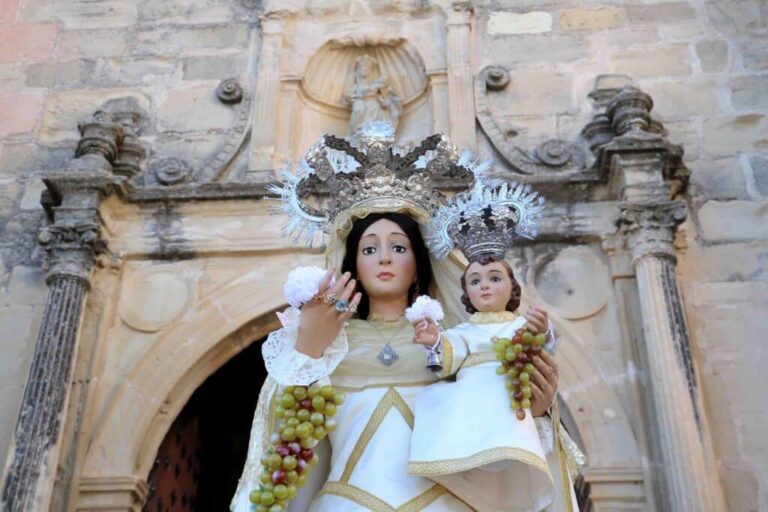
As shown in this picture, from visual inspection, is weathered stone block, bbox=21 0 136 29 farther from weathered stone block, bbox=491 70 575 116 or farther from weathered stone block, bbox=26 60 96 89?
weathered stone block, bbox=491 70 575 116

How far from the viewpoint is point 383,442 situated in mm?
3014

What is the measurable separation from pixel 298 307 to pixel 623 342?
3369 mm

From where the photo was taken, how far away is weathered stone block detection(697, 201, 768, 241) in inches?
250

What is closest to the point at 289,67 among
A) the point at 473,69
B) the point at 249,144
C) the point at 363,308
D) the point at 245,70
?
the point at 245,70

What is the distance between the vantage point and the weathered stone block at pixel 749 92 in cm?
689

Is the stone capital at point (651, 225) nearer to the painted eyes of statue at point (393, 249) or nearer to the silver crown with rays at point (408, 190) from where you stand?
the silver crown with rays at point (408, 190)

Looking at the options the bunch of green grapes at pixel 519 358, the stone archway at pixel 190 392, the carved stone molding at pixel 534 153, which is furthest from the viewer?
the carved stone molding at pixel 534 153

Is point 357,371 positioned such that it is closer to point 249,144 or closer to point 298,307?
point 298,307

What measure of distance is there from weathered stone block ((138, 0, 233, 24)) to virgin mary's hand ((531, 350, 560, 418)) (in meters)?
5.49

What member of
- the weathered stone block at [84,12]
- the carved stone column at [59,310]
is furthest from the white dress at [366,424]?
the weathered stone block at [84,12]

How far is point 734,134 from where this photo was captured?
267 inches

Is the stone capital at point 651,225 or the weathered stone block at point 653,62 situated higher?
the weathered stone block at point 653,62

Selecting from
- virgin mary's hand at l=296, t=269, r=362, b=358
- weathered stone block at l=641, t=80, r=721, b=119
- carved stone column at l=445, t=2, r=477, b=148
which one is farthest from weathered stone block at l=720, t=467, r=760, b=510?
virgin mary's hand at l=296, t=269, r=362, b=358

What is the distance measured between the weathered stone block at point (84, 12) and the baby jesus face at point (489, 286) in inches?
213
